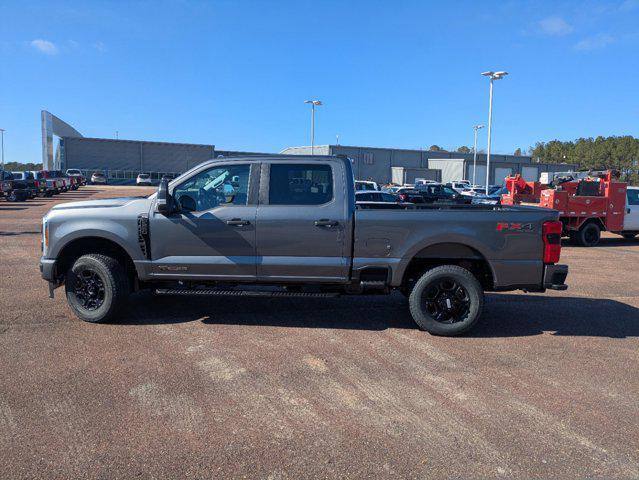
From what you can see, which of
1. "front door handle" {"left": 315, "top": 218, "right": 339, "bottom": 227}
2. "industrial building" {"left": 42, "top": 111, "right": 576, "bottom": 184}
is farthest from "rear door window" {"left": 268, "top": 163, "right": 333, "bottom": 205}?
"industrial building" {"left": 42, "top": 111, "right": 576, "bottom": 184}

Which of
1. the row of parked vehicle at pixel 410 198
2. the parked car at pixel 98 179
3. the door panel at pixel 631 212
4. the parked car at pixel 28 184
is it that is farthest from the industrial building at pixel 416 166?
the door panel at pixel 631 212

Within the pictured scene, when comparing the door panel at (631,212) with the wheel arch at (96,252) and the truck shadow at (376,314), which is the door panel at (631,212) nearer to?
the truck shadow at (376,314)

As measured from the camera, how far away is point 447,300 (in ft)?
20.2

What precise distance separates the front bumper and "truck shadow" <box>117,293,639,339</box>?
68 centimetres

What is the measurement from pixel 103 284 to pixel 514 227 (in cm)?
483

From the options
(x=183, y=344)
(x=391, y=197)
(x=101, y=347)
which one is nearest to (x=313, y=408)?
(x=183, y=344)

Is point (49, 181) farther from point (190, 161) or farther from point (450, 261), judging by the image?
point (190, 161)

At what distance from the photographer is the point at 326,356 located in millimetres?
5398

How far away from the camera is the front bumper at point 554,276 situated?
602 centimetres

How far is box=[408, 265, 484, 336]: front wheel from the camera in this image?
604cm

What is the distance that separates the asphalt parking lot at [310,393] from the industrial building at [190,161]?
201 feet

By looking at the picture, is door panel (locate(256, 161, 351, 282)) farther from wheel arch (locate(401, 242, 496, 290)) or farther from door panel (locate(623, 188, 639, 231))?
door panel (locate(623, 188, 639, 231))

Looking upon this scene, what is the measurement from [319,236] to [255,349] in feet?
4.74

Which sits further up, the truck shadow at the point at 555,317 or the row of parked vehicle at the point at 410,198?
the row of parked vehicle at the point at 410,198
